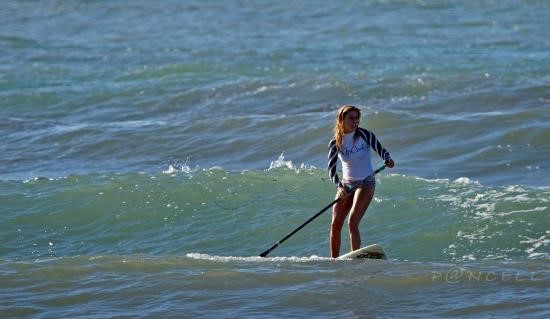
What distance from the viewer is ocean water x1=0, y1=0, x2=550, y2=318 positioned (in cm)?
977

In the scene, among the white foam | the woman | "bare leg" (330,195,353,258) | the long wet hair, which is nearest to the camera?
the long wet hair

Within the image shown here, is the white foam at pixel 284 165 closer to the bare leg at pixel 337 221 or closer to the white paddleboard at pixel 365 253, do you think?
the bare leg at pixel 337 221

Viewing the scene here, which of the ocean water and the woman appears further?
the woman

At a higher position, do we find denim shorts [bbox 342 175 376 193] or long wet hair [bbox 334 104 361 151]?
long wet hair [bbox 334 104 361 151]

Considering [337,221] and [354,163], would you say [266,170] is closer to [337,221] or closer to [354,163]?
[337,221]

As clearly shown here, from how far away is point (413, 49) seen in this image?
87.6 feet

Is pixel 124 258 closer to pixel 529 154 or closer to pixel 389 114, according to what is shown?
pixel 529 154

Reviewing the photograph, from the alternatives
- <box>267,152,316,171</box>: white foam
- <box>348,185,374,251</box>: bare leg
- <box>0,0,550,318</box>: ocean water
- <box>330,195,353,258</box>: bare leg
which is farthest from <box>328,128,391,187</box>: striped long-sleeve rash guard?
<box>267,152,316,171</box>: white foam

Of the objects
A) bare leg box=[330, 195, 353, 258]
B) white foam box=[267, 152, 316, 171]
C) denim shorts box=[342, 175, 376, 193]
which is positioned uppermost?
denim shorts box=[342, 175, 376, 193]

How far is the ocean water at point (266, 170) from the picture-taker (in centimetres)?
977

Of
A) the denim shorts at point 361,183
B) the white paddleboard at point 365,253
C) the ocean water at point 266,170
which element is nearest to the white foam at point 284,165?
the ocean water at point 266,170

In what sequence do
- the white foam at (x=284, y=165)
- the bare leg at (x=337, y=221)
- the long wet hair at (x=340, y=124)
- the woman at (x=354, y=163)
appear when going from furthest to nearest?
1. the white foam at (x=284, y=165)
2. the bare leg at (x=337, y=221)
3. the woman at (x=354, y=163)
4. the long wet hair at (x=340, y=124)

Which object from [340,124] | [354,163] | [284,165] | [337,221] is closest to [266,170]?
[284,165]

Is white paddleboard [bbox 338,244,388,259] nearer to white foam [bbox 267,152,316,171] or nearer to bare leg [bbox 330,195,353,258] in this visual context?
bare leg [bbox 330,195,353,258]
